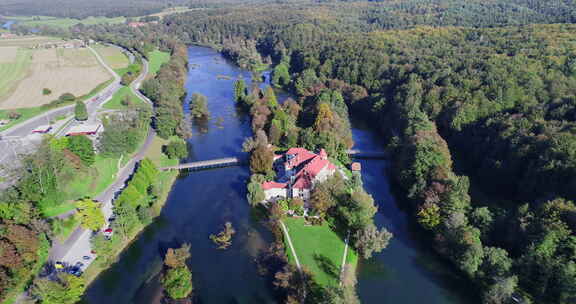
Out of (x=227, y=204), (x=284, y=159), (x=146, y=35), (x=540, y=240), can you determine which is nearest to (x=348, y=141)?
(x=284, y=159)

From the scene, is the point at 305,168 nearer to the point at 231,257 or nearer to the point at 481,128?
the point at 231,257

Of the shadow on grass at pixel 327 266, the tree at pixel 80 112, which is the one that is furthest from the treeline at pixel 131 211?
the tree at pixel 80 112

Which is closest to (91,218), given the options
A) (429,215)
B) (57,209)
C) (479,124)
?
(57,209)

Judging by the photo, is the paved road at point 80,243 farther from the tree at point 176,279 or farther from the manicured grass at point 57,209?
the tree at point 176,279

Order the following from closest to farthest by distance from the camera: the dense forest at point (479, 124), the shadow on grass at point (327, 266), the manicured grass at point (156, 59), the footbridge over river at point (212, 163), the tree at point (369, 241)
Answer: the dense forest at point (479, 124), the shadow on grass at point (327, 266), the tree at point (369, 241), the footbridge over river at point (212, 163), the manicured grass at point (156, 59)

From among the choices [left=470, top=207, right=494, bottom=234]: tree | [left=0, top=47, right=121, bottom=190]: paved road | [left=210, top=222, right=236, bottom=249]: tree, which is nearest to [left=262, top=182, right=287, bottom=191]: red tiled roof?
[left=210, top=222, right=236, bottom=249]: tree

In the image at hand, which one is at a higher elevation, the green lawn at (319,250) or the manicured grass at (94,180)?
the manicured grass at (94,180)
